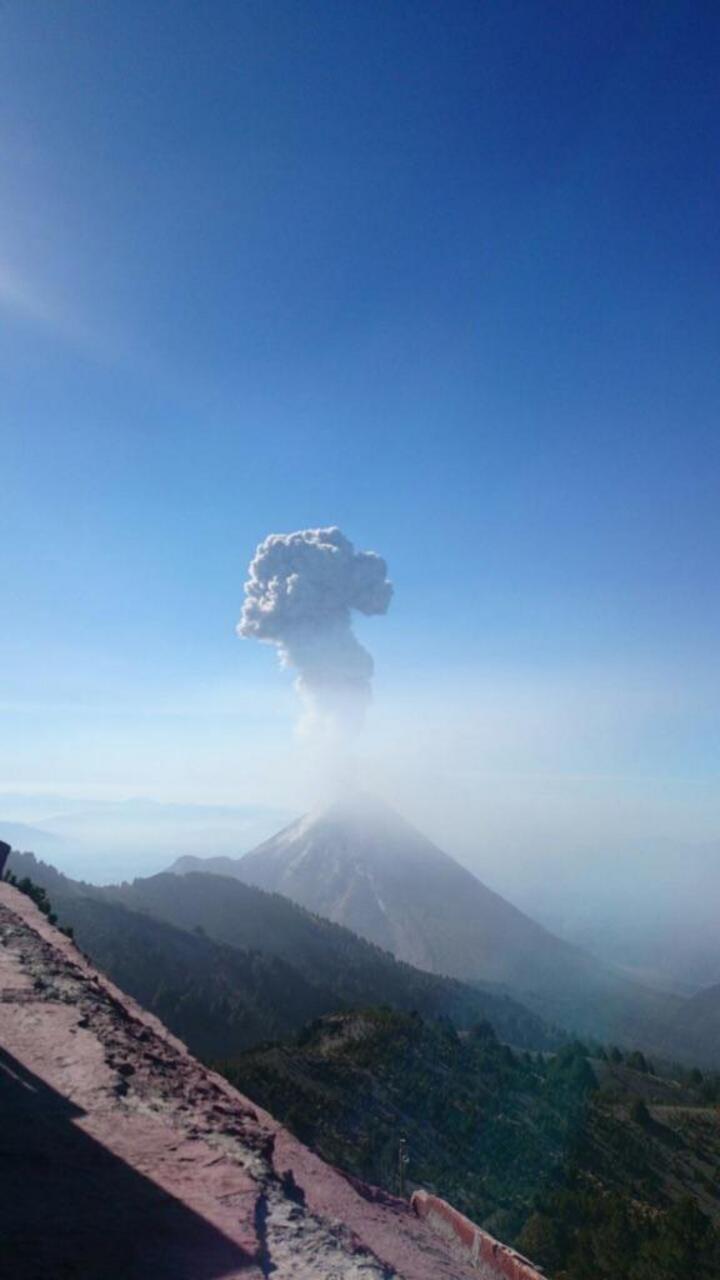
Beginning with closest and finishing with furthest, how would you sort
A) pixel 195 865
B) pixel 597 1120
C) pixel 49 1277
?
pixel 49 1277
pixel 597 1120
pixel 195 865

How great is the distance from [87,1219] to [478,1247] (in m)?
1.83

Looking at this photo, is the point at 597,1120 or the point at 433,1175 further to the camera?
the point at 597,1120

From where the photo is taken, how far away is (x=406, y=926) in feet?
405

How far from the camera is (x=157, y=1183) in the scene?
7.83 feet

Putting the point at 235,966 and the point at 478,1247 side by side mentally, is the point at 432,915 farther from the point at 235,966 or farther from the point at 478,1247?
the point at 478,1247

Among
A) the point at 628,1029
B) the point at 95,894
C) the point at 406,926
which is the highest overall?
the point at 95,894

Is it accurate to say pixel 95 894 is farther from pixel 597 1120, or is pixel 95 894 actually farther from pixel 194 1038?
pixel 597 1120

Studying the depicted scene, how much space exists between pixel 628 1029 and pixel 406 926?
40.4 m

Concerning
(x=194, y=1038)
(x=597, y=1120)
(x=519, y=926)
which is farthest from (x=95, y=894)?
(x=519, y=926)

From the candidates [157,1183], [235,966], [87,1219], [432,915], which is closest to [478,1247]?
[157,1183]

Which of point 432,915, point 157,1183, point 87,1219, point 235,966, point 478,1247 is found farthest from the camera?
point 432,915

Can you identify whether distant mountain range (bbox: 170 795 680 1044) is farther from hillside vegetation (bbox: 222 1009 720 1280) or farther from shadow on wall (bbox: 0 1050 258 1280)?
shadow on wall (bbox: 0 1050 258 1280)

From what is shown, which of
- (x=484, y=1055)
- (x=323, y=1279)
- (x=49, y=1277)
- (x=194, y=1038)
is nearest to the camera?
(x=49, y=1277)

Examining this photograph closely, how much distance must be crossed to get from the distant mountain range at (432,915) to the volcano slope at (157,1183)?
97.7 m
